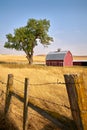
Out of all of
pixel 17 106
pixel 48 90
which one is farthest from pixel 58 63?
pixel 17 106

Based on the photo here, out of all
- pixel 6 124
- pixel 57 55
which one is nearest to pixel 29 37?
pixel 57 55

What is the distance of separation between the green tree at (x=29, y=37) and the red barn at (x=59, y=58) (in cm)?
448

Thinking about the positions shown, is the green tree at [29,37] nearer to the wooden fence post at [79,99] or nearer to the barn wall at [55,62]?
the barn wall at [55,62]

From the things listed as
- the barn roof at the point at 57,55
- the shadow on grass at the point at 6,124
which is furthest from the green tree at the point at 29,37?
the shadow on grass at the point at 6,124

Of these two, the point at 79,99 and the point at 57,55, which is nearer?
the point at 79,99

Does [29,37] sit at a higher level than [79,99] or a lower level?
higher

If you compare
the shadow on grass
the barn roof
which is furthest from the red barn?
the shadow on grass

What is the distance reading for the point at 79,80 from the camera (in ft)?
13.1

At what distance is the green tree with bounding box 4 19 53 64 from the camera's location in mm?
63562

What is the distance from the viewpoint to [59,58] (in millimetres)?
62000

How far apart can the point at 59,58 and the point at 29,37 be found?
948 cm

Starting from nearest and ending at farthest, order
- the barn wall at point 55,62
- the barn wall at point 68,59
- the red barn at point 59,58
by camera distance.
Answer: the red barn at point 59,58 → the barn wall at point 55,62 → the barn wall at point 68,59

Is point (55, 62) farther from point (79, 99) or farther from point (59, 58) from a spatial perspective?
point (79, 99)

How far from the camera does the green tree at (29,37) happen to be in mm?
63562
